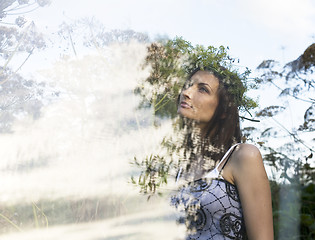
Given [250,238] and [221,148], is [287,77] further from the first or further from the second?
[250,238]

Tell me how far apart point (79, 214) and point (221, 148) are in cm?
52

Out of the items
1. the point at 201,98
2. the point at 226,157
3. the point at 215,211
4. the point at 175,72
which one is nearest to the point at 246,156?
the point at 226,157

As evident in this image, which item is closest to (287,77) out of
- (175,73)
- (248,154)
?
(175,73)

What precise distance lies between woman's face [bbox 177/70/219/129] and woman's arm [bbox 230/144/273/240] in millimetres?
275

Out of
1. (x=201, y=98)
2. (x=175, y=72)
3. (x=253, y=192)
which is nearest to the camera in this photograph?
(x=253, y=192)

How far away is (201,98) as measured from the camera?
1.32 meters

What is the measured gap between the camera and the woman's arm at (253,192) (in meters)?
1.02

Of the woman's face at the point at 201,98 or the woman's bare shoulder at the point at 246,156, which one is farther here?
Answer: the woman's face at the point at 201,98

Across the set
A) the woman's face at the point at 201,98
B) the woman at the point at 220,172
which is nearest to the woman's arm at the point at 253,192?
the woman at the point at 220,172

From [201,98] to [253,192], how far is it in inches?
16.0

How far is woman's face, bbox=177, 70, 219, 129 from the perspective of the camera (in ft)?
4.34

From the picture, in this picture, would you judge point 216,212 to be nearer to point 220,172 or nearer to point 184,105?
point 220,172

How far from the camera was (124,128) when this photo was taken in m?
1.48

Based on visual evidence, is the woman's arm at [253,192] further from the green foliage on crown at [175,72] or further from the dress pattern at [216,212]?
the green foliage on crown at [175,72]
